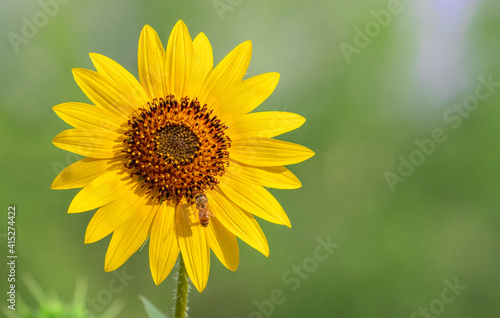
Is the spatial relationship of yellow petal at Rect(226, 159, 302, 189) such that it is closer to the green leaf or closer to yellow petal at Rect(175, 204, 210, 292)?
yellow petal at Rect(175, 204, 210, 292)

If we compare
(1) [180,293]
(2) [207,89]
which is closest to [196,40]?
(2) [207,89]

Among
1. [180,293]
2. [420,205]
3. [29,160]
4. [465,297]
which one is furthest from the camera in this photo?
[420,205]

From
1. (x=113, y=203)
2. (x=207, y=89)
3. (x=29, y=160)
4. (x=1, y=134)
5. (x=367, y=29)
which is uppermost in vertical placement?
(x=1, y=134)

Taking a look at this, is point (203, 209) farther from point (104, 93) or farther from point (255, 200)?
point (104, 93)

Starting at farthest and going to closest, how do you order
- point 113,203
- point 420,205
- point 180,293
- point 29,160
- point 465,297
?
point 420,205
point 465,297
point 29,160
point 113,203
point 180,293

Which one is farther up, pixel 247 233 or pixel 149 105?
pixel 149 105

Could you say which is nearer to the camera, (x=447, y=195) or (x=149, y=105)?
(x=149, y=105)

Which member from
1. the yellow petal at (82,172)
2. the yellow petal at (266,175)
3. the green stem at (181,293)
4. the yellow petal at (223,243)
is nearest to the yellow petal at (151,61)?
the yellow petal at (82,172)

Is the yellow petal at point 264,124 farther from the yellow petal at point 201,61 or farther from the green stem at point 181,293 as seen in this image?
the green stem at point 181,293

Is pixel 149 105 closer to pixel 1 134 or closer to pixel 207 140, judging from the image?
pixel 207 140
